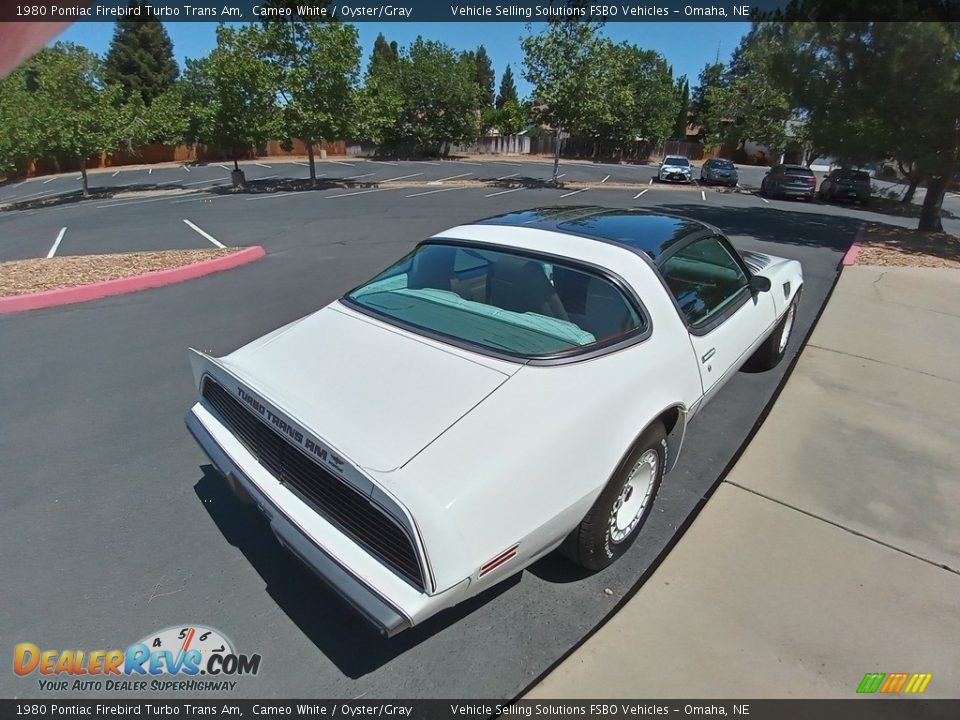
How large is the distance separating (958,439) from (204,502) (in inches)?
200

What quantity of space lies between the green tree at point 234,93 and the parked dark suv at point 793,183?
20972 millimetres

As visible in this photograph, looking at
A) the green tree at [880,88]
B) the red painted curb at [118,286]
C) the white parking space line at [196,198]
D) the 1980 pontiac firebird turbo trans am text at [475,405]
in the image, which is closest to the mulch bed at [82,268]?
the red painted curb at [118,286]

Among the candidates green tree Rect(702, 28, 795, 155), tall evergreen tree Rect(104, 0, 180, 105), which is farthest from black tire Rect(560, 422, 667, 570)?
tall evergreen tree Rect(104, 0, 180, 105)

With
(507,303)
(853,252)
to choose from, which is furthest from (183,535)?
(853,252)

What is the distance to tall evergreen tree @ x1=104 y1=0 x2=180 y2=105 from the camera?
46.4 meters

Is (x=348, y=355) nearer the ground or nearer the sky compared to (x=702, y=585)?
nearer the sky

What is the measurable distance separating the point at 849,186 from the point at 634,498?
25.2 metres

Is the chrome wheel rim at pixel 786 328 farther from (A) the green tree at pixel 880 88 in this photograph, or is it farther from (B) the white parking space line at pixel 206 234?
(B) the white parking space line at pixel 206 234

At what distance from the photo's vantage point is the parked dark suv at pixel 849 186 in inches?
854

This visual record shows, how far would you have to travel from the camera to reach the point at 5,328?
5793mm

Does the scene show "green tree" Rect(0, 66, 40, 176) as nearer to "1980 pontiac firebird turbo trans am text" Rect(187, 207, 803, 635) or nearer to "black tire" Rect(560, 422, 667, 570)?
"1980 pontiac firebird turbo trans am text" Rect(187, 207, 803, 635)

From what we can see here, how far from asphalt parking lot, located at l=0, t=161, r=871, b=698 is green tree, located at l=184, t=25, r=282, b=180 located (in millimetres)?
16764

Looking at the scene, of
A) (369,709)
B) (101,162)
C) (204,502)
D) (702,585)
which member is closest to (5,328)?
(204,502)

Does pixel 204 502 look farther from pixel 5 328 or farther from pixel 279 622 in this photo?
pixel 5 328
